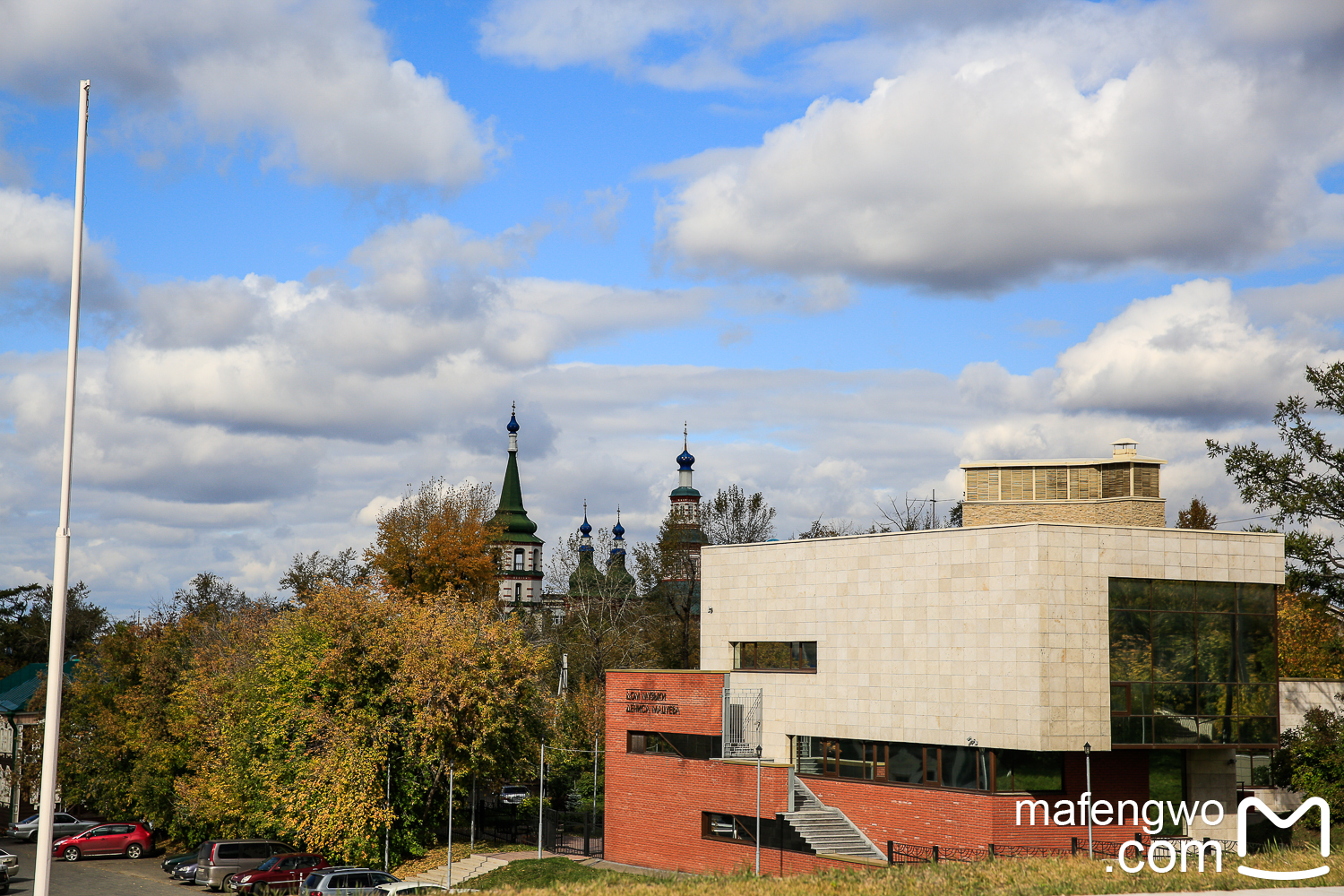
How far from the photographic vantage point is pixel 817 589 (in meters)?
37.8

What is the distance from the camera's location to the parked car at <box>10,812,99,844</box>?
54188 millimetres

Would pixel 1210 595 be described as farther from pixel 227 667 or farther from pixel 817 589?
pixel 227 667

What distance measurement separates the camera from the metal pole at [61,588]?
1285cm

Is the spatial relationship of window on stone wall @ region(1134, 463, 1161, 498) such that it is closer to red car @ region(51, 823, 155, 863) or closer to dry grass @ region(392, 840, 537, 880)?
dry grass @ region(392, 840, 537, 880)

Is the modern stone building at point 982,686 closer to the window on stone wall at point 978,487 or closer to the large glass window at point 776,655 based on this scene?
the large glass window at point 776,655

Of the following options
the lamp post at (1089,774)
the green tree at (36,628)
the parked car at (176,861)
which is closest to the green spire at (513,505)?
the green tree at (36,628)

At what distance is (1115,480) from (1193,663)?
767 cm

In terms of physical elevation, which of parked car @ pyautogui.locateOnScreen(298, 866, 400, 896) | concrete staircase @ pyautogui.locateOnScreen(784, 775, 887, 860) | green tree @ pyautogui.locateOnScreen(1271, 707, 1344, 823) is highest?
green tree @ pyautogui.locateOnScreen(1271, 707, 1344, 823)

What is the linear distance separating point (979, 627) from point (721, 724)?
10953 mm

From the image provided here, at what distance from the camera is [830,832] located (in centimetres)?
3494

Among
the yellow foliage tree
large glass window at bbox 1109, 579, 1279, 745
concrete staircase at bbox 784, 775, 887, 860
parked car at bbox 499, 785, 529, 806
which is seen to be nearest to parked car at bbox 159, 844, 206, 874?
parked car at bbox 499, 785, 529, 806

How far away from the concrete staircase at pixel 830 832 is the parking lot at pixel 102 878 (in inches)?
877

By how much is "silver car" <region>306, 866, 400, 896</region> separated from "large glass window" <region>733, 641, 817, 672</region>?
1391 cm

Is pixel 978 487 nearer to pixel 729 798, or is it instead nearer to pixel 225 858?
pixel 729 798
